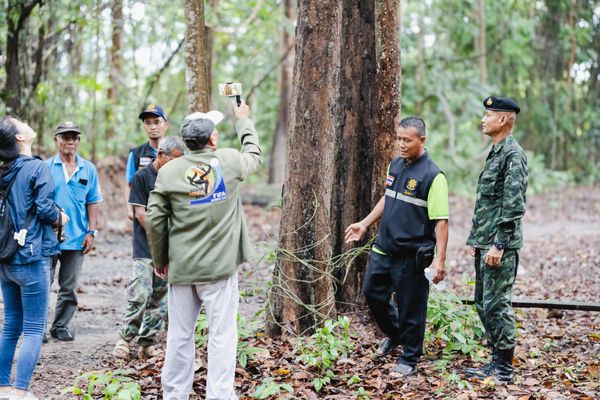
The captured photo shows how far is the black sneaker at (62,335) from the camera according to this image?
712 centimetres

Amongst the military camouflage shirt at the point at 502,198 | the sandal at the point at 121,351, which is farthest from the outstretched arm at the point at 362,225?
the sandal at the point at 121,351

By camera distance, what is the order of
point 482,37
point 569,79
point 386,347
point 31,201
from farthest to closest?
point 569,79
point 482,37
point 386,347
point 31,201

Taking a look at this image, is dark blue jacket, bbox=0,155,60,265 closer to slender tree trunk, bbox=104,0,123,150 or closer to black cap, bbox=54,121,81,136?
black cap, bbox=54,121,81,136

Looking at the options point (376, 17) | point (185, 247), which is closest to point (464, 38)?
point (376, 17)

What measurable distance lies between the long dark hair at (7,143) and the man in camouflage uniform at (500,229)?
3839 millimetres

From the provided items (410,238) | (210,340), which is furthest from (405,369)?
(210,340)

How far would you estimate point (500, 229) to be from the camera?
541 centimetres

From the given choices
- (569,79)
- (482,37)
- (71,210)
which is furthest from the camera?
(569,79)

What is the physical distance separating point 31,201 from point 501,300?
3893 mm

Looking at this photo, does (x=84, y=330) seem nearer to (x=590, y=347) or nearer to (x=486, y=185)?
(x=486, y=185)

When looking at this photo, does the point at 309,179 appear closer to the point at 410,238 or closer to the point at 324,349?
the point at 410,238

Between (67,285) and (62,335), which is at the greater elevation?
(67,285)

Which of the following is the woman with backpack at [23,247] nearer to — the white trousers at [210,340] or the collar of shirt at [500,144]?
the white trousers at [210,340]

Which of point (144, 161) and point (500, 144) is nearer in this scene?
point (500, 144)
